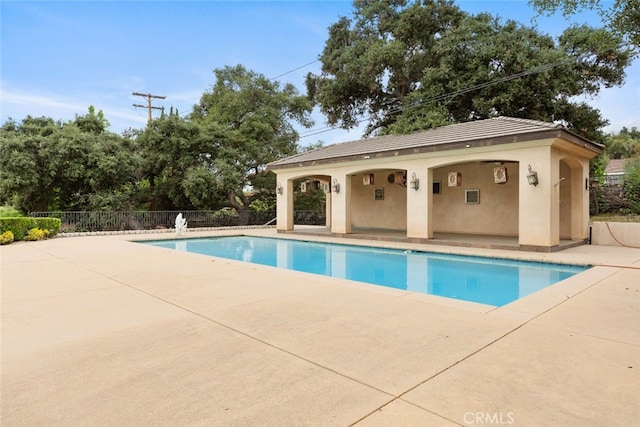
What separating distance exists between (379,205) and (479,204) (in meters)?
5.36

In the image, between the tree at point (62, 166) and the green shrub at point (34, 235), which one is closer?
the green shrub at point (34, 235)

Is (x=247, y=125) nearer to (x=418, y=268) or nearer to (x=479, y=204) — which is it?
(x=479, y=204)

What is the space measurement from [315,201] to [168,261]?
60.2 feet

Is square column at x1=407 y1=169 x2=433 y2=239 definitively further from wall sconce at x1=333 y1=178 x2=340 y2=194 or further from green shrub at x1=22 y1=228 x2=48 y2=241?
green shrub at x1=22 y1=228 x2=48 y2=241

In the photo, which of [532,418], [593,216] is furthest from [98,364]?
[593,216]

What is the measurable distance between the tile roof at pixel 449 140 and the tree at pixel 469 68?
13.8 ft

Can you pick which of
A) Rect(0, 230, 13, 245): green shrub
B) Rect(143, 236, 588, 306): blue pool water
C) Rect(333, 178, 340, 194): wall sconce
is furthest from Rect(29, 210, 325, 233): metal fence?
Rect(333, 178, 340, 194): wall sconce

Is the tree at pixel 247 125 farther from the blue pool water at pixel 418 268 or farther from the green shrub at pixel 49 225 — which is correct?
the blue pool water at pixel 418 268

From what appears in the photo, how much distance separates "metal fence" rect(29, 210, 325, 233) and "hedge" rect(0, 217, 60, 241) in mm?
1616

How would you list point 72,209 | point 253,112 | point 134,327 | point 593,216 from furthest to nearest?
point 253,112 < point 72,209 < point 593,216 < point 134,327

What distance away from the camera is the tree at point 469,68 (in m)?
19.2

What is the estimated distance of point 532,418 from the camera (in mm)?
2346

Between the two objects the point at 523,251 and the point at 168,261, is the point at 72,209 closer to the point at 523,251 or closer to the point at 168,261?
the point at 168,261

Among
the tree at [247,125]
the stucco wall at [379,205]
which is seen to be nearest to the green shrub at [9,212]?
the tree at [247,125]
